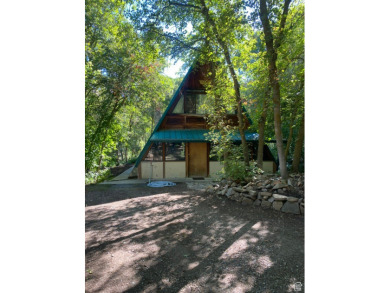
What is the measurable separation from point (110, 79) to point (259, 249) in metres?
8.72

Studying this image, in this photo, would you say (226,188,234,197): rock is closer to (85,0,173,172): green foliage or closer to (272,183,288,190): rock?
(272,183,288,190): rock

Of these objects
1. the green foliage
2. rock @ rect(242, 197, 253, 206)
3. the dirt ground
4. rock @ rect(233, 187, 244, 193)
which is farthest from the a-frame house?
the dirt ground

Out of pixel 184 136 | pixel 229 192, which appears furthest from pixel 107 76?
pixel 229 192

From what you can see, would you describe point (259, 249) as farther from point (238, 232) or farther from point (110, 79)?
point (110, 79)

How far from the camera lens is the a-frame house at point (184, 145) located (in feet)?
30.5

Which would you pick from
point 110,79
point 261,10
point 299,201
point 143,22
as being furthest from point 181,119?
point 299,201

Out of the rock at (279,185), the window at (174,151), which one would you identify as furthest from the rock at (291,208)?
the window at (174,151)

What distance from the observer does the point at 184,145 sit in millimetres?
9602

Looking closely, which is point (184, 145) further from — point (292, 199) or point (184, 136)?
point (292, 199)

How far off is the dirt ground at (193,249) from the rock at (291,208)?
14 centimetres

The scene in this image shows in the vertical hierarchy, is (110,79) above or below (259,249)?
above

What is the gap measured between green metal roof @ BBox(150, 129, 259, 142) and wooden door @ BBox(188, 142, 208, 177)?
613 millimetres

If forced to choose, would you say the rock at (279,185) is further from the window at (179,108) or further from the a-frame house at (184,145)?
the window at (179,108)
